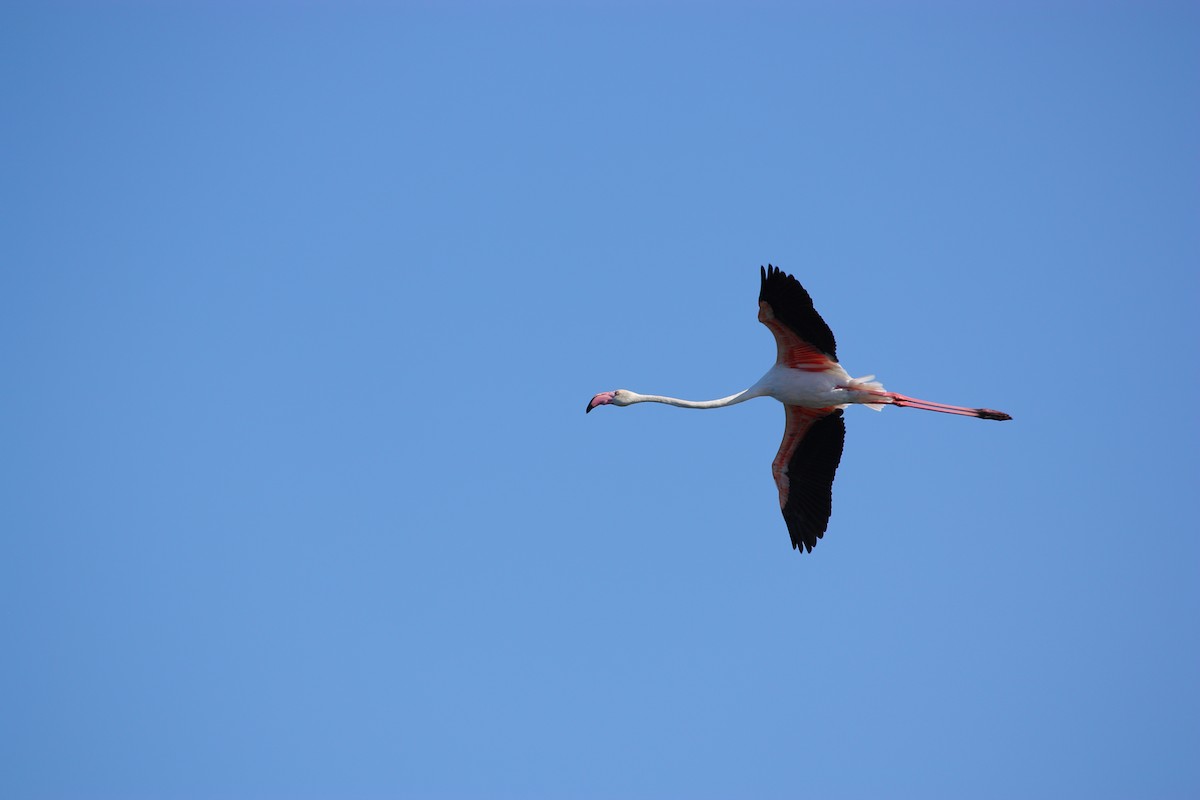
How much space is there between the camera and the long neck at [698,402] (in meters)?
21.4

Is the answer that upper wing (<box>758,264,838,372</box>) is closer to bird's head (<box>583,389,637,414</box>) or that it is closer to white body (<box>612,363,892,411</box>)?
white body (<box>612,363,892,411</box>)

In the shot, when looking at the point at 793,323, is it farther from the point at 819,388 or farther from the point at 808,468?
the point at 808,468

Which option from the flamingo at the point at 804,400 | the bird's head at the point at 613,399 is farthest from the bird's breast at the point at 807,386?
the bird's head at the point at 613,399

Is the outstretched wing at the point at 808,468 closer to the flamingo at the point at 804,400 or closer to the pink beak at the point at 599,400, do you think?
the flamingo at the point at 804,400

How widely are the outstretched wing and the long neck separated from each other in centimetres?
100

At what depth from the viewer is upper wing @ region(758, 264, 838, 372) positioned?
1922cm

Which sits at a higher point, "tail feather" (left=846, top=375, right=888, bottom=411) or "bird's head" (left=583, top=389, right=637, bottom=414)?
"bird's head" (left=583, top=389, right=637, bottom=414)

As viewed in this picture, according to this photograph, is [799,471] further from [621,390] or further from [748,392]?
[621,390]

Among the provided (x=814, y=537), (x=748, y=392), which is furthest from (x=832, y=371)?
(x=814, y=537)

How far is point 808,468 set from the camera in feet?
72.2

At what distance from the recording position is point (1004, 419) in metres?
21.3

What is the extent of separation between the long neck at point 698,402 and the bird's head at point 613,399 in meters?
0.08

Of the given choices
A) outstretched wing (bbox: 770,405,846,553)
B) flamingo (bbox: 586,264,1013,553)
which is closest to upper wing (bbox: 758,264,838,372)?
flamingo (bbox: 586,264,1013,553)

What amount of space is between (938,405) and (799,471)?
8.36 feet
